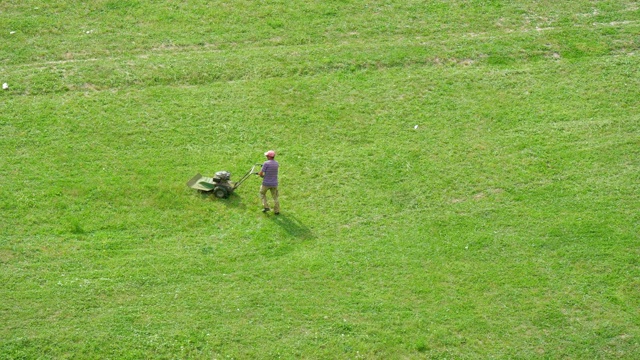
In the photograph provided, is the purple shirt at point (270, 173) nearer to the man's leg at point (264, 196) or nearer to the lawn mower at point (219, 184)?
the man's leg at point (264, 196)

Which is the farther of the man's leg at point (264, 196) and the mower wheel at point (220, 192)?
the mower wheel at point (220, 192)

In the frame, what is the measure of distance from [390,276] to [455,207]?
3147 mm

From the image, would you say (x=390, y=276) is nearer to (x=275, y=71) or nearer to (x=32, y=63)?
(x=275, y=71)

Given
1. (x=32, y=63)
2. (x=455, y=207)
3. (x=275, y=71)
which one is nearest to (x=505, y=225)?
(x=455, y=207)

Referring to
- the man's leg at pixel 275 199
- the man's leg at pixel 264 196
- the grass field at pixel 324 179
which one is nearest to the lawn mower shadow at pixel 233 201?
the grass field at pixel 324 179

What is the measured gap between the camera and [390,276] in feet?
59.3

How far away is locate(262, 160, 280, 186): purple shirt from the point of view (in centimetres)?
1897

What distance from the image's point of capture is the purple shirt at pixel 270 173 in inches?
747

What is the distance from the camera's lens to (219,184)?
19.7 m

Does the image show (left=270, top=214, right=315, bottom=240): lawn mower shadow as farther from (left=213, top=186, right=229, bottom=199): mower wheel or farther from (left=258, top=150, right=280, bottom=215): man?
(left=213, top=186, right=229, bottom=199): mower wheel

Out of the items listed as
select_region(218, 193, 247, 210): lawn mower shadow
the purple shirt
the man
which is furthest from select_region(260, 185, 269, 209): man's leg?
select_region(218, 193, 247, 210): lawn mower shadow

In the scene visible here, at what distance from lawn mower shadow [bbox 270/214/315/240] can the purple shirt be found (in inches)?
36.8

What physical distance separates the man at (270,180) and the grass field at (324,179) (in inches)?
15.0

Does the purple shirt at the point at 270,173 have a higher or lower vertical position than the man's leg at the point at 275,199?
higher
